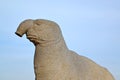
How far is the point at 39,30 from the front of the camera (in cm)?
604

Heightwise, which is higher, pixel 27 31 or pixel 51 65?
pixel 27 31

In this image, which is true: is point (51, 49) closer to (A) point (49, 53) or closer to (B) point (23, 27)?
(A) point (49, 53)

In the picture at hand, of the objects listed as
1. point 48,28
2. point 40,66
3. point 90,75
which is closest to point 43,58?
point 40,66

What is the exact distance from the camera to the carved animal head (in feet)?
19.7

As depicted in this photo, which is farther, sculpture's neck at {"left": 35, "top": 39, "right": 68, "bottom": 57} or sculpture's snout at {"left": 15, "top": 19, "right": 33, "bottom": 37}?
sculpture's snout at {"left": 15, "top": 19, "right": 33, "bottom": 37}

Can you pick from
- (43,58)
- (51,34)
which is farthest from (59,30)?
(43,58)

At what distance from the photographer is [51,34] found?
6020 millimetres

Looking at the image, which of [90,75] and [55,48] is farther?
[90,75]

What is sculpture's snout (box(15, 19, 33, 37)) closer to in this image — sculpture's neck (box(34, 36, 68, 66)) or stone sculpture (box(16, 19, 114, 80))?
stone sculpture (box(16, 19, 114, 80))

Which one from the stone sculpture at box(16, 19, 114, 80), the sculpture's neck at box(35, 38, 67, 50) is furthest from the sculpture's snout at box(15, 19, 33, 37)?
the sculpture's neck at box(35, 38, 67, 50)

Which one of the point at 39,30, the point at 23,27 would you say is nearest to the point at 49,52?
the point at 39,30

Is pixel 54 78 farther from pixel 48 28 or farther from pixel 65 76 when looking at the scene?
pixel 48 28

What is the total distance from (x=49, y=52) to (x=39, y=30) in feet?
1.37

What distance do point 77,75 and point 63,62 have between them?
1.22ft
